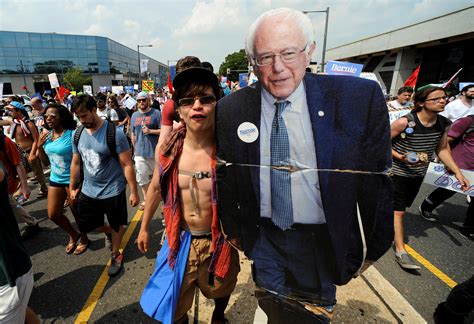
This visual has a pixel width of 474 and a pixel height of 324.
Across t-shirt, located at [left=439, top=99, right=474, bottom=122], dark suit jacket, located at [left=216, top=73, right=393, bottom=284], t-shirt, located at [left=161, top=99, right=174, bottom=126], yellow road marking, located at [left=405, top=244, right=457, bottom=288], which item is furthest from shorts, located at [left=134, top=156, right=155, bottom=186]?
t-shirt, located at [left=439, top=99, right=474, bottom=122]

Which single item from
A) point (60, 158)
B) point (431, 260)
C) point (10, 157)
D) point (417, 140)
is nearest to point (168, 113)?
A: point (60, 158)

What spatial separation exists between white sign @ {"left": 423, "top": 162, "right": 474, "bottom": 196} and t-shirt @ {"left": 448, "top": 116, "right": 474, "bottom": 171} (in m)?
0.43

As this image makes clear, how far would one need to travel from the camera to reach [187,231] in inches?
67.7

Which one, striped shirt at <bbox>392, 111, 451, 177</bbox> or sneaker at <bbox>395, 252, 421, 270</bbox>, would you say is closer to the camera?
striped shirt at <bbox>392, 111, 451, 177</bbox>

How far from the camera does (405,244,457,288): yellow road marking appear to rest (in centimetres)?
267

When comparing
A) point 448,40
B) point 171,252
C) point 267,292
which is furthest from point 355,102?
point 448,40

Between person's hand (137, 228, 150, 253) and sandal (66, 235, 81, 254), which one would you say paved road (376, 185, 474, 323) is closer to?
person's hand (137, 228, 150, 253)

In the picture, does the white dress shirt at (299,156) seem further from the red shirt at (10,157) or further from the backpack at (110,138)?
the red shirt at (10,157)

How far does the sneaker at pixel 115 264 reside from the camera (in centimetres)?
280

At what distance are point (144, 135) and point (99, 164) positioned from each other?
160 centimetres

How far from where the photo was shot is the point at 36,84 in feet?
157

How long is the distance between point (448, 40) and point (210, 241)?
862 inches

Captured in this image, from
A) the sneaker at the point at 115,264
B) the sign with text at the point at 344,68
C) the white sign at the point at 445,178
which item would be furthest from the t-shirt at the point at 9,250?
the sign with text at the point at 344,68

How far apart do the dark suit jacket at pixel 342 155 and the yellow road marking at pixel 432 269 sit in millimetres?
2519
